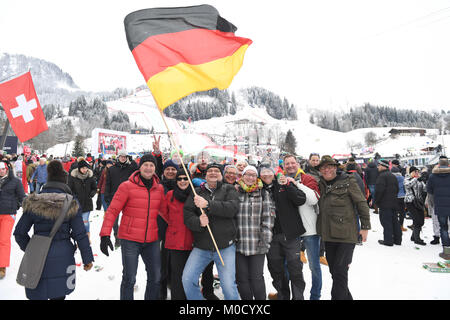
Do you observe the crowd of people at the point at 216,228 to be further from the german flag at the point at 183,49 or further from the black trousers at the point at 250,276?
the german flag at the point at 183,49

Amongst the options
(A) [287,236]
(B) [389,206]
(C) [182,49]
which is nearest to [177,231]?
(A) [287,236]

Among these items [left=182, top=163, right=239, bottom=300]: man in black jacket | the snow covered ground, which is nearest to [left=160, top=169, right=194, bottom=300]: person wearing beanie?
[left=182, top=163, right=239, bottom=300]: man in black jacket

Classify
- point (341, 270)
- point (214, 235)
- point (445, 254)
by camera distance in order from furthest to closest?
point (445, 254), point (341, 270), point (214, 235)

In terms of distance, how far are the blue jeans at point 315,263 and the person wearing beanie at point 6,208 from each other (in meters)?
4.73

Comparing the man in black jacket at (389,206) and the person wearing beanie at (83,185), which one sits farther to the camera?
the man in black jacket at (389,206)

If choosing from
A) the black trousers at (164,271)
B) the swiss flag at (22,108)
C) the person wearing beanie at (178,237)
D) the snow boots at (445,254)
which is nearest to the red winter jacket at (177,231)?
the person wearing beanie at (178,237)

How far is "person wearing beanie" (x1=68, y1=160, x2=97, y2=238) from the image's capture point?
5414 mm

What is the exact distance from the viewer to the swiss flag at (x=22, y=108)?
527 cm

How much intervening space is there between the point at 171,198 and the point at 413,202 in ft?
20.2

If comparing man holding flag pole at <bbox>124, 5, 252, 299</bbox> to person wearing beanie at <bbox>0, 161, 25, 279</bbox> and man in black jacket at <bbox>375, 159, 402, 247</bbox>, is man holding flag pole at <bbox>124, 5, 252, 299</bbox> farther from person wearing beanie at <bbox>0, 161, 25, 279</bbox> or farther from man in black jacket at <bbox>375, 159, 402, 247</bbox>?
man in black jacket at <bbox>375, 159, 402, 247</bbox>

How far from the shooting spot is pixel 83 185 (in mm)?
5520

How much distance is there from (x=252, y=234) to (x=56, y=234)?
6.72ft

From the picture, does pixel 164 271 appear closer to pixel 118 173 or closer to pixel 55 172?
pixel 55 172
